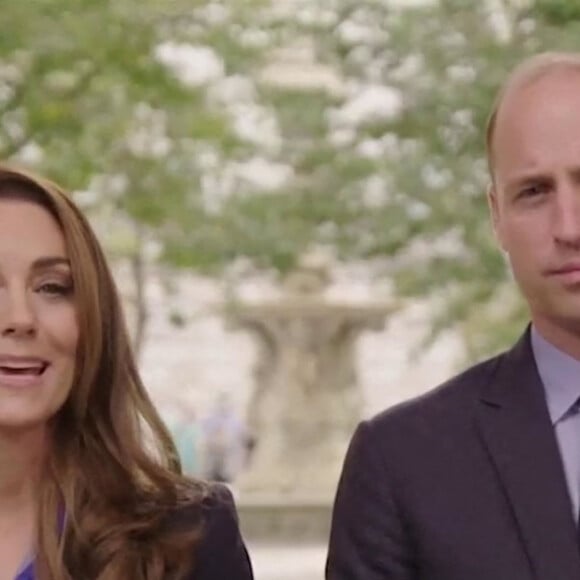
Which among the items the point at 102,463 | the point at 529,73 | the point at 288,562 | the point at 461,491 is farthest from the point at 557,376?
the point at 288,562

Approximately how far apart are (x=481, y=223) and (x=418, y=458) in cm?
458

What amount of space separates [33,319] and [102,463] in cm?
31

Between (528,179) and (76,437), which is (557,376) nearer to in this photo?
(528,179)

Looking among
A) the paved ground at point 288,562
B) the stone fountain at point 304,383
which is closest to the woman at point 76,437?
the paved ground at point 288,562

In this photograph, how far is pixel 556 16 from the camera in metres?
6.45

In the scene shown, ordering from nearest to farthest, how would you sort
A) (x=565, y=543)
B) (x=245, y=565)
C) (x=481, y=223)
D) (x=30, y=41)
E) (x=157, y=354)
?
1. (x=565, y=543)
2. (x=245, y=565)
3. (x=30, y=41)
4. (x=481, y=223)
5. (x=157, y=354)

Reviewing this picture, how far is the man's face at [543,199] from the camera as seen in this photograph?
2574 millimetres

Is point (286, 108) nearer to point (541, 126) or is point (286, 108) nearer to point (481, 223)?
point (481, 223)

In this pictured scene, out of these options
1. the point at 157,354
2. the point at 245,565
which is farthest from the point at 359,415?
the point at 245,565

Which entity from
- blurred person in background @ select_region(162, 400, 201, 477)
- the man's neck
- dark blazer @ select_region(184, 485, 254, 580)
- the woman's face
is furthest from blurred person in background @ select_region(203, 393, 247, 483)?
the man's neck

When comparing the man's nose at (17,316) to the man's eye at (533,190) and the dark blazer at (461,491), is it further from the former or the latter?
the man's eye at (533,190)

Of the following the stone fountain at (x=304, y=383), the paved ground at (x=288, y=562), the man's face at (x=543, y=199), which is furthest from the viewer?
the stone fountain at (x=304, y=383)

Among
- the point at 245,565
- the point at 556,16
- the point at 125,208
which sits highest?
the point at 556,16

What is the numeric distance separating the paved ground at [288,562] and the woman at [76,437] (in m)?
7.48
